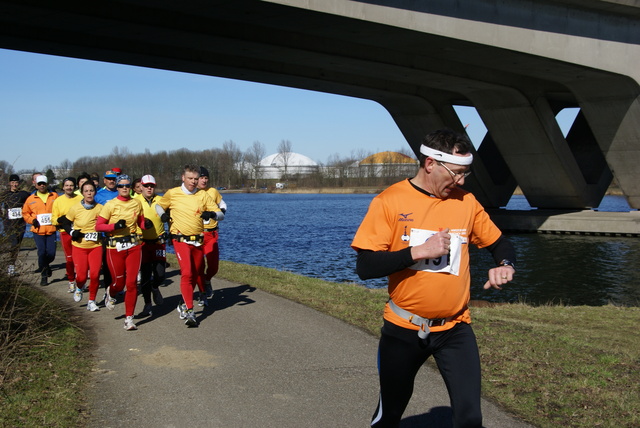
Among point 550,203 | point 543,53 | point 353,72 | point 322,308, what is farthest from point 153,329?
point 550,203

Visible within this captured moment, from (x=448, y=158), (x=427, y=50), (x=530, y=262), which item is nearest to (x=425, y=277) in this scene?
(x=448, y=158)

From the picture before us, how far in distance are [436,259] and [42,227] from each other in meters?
11.7

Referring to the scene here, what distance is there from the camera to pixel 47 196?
1445 cm

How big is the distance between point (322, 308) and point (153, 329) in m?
2.59

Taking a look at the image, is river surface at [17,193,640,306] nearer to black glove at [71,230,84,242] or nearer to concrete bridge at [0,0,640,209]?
concrete bridge at [0,0,640,209]

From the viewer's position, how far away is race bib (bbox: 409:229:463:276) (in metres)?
4.20

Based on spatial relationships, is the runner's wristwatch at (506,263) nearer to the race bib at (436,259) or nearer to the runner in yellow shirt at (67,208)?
the race bib at (436,259)

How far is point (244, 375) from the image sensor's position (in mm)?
6723

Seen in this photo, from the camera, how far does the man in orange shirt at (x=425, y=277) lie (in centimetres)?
416

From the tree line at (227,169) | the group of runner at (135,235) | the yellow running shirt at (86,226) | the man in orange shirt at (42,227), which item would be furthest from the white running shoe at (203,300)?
the tree line at (227,169)

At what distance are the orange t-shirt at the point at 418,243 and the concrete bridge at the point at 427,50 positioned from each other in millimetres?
16066

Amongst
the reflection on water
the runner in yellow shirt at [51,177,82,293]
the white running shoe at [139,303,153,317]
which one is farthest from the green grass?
the reflection on water

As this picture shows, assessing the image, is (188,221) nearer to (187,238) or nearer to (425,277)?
(187,238)

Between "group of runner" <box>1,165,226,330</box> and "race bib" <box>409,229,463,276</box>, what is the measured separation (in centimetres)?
552
